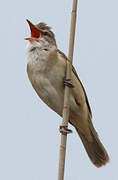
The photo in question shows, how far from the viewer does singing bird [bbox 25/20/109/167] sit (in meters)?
5.80

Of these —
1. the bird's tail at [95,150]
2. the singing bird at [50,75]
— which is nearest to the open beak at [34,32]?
→ the singing bird at [50,75]

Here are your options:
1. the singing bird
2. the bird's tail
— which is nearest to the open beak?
the singing bird

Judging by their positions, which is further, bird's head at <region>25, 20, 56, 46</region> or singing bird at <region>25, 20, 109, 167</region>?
bird's head at <region>25, 20, 56, 46</region>

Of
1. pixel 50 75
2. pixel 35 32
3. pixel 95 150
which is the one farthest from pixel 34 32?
pixel 95 150

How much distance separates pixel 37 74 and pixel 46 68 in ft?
0.49

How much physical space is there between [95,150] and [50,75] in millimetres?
1849

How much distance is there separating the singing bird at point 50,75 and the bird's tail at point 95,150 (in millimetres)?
477

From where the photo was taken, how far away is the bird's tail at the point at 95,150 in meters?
7.02

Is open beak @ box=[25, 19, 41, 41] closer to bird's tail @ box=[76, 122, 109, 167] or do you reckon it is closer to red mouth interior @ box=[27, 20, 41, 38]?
red mouth interior @ box=[27, 20, 41, 38]

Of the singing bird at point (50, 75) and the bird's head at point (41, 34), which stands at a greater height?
the bird's head at point (41, 34)

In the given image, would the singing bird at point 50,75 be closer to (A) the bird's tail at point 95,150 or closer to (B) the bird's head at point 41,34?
(B) the bird's head at point 41,34

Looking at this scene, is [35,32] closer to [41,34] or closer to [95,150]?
[41,34]

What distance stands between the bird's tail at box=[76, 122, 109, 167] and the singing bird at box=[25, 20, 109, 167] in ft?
1.56

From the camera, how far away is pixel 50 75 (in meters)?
5.81
